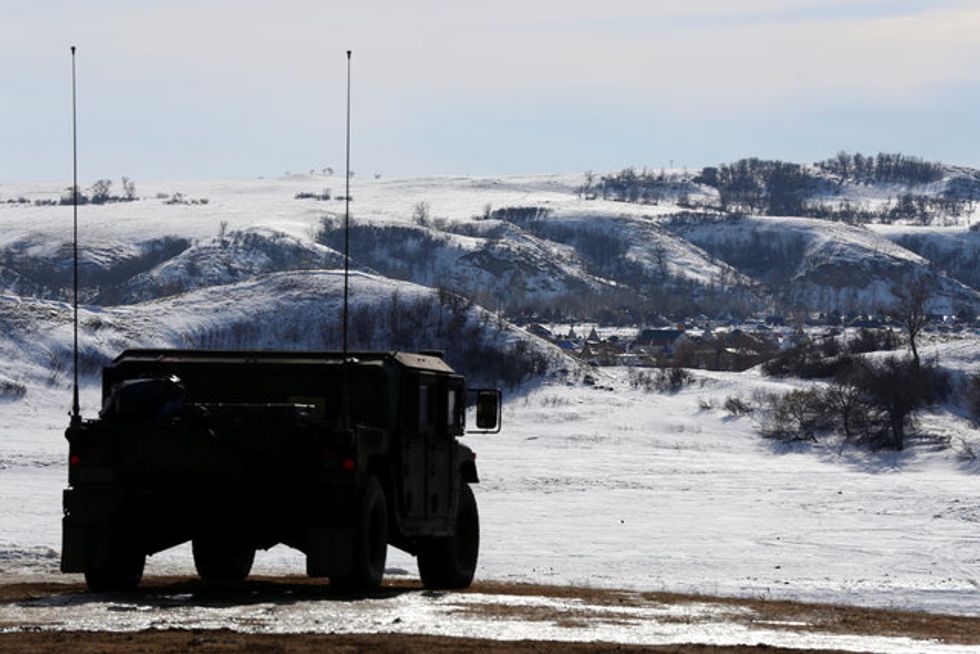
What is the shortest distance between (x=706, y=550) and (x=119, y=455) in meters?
30.9

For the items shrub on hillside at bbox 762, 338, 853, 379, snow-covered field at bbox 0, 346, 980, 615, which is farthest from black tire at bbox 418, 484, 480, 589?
shrub on hillside at bbox 762, 338, 853, 379

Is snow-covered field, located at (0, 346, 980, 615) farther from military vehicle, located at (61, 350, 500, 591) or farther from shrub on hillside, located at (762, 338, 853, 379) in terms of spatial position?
shrub on hillside, located at (762, 338, 853, 379)

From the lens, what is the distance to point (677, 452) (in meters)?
97.8

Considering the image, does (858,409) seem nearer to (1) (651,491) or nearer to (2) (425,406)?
(1) (651,491)

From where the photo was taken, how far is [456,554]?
25203mm

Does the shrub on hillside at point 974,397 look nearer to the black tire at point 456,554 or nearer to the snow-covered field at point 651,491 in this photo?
the snow-covered field at point 651,491

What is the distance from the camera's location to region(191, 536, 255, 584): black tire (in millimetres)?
24891

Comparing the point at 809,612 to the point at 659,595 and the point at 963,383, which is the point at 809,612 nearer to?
the point at 659,595

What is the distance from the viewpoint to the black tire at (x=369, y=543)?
20688 millimetres

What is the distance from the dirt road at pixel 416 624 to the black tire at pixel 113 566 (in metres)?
0.28

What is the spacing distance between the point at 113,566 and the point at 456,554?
17.7 ft

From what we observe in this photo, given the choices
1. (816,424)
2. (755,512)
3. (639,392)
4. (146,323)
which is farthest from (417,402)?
(146,323)

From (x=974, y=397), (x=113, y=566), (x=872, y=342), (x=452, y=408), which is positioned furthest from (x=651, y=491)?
(x=872, y=342)

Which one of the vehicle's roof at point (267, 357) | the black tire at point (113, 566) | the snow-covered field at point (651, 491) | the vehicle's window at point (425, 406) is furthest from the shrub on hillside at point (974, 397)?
the black tire at point (113, 566)
